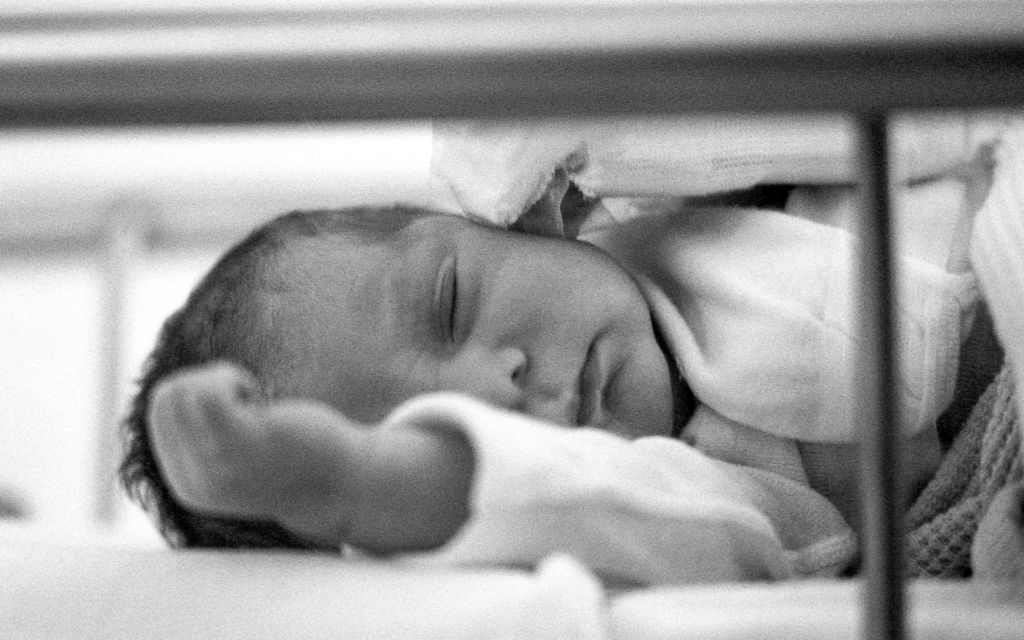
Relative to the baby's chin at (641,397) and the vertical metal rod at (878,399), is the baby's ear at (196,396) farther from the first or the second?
the baby's chin at (641,397)

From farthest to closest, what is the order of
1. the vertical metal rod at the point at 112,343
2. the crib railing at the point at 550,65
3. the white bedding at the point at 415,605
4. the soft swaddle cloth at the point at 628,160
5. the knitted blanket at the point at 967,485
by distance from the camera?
1. the vertical metal rod at the point at 112,343
2. the soft swaddle cloth at the point at 628,160
3. the knitted blanket at the point at 967,485
4. the white bedding at the point at 415,605
5. the crib railing at the point at 550,65

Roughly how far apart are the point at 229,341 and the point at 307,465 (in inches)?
11.5

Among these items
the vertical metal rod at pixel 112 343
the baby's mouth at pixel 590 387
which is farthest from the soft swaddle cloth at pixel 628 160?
the vertical metal rod at pixel 112 343

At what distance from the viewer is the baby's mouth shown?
25.1 inches

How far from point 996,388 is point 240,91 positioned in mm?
442

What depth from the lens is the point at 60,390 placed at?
129 centimetres

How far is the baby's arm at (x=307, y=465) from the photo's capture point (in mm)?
332

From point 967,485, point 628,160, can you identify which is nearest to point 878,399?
point 967,485

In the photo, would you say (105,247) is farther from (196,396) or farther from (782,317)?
(196,396)

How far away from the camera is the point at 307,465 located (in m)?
0.35

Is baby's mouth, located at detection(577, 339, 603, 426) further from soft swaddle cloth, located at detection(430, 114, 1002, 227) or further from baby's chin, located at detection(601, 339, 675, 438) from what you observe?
soft swaddle cloth, located at detection(430, 114, 1002, 227)

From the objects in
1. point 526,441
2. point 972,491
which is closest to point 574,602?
point 526,441

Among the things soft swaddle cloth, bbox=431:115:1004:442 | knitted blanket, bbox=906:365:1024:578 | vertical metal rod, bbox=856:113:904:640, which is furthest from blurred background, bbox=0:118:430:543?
vertical metal rod, bbox=856:113:904:640

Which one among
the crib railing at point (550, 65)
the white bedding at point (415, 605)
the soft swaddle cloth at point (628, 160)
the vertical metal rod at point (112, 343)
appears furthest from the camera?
the vertical metal rod at point (112, 343)
